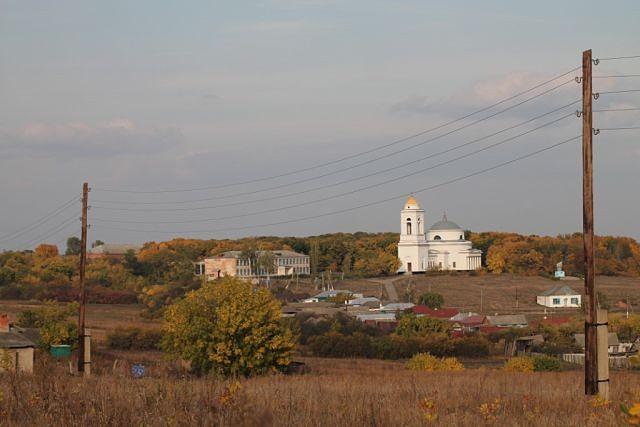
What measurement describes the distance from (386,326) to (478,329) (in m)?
7.69

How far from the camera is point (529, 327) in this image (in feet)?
251

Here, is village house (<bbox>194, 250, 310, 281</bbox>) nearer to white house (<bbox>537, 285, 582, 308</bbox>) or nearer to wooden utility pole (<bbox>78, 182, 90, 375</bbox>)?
white house (<bbox>537, 285, 582, 308</bbox>)

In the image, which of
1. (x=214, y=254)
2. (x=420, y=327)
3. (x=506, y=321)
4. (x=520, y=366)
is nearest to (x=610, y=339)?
(x=420, y=327)

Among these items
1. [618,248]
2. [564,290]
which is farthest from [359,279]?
[618,248]

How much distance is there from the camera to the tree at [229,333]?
40.7 m

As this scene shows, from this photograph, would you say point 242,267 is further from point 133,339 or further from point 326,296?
point 133,339

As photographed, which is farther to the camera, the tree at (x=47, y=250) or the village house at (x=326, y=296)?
the tree at (x=47, y=250)

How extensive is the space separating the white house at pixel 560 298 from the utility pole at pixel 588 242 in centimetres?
8619

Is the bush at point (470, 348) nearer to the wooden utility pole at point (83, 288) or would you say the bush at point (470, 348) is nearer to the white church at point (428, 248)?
the wooden utility pole at point (83, 288)

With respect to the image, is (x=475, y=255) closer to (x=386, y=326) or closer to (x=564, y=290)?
(x=564, y=290)

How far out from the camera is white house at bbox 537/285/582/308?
105812 millimetres

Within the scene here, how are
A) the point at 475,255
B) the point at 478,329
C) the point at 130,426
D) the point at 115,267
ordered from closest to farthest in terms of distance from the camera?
the point at 130,426
the point at 478,329
the point at 115,267
the point at 475,255

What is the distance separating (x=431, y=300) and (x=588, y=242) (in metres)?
80.3

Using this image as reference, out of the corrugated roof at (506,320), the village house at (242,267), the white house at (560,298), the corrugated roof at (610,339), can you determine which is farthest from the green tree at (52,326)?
the village house at (242,267)
